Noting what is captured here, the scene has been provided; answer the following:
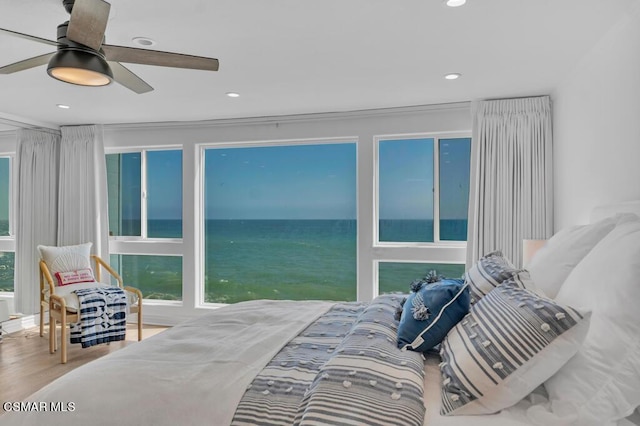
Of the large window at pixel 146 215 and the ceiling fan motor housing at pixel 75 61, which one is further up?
the ceiling fan motor housing at pixel 75 61

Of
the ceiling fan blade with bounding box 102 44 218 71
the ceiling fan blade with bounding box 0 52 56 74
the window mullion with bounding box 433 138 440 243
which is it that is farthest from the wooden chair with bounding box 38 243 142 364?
the window mullion with bounding box 433 138 440 243

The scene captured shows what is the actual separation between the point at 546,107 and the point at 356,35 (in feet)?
7.37

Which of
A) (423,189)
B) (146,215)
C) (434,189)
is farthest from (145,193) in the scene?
(434,189)

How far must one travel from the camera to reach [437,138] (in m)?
4.57

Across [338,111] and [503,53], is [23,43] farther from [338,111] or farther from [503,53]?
[503,53]

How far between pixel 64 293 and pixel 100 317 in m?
0.53

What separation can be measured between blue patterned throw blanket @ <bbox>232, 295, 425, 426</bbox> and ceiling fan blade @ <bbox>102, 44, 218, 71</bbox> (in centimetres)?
151

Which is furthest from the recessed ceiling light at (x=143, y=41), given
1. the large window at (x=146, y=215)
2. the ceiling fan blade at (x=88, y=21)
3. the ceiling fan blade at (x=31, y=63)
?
the large window at (x=146, y=215)

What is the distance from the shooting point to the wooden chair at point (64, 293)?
396 cm

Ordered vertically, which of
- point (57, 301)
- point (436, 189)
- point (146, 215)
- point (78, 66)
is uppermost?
point (78, 66)

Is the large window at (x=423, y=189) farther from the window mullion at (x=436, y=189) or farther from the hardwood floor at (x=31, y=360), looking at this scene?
the hardwood floor at (x=31, y=360)

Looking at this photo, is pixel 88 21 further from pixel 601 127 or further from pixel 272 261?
pixel 272 261

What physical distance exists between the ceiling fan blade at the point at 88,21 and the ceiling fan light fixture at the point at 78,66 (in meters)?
0.09

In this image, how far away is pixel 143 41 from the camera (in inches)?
106
